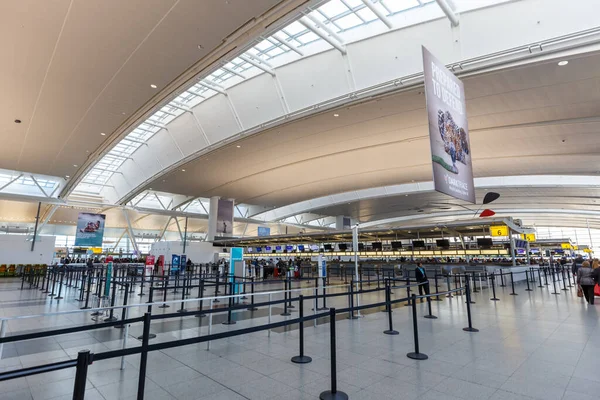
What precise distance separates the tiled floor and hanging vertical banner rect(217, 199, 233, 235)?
23.6 metres

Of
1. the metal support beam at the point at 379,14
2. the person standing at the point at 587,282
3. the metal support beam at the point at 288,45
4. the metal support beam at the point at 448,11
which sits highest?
the metal support beam at the point at 288,45

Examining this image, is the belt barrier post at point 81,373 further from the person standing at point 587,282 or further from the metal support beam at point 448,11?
the person standing at point 587,282

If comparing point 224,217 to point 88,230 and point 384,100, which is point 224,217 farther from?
point 384,100

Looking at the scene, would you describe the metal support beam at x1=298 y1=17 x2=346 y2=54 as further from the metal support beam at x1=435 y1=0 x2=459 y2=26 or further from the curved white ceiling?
the metal support beam at x1=435 y1=0 x2=459 y2=26

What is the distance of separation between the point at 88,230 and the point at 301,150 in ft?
67.2

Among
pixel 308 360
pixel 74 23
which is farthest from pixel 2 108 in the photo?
pixel 308 360

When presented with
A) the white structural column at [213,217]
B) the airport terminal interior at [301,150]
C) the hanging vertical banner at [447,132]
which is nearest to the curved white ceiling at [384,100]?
the airport terminal interior at [301,150]

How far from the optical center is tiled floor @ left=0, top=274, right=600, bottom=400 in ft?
11.9

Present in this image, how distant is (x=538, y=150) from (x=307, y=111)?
600 inches

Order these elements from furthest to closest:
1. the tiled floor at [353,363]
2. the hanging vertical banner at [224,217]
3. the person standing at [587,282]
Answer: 1. the hanging vertical banner at [224,217]
2. the person standing at [587,282]
3. the tiled floor at [353,363]

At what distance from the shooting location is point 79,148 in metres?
16.0

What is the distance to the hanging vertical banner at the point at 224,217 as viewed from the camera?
31.1 m

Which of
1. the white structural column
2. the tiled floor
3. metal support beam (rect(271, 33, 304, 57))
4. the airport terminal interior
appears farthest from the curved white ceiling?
the tiled floor

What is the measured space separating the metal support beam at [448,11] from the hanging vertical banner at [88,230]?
28.8 meters
